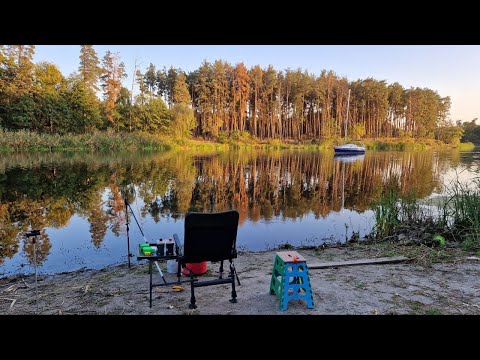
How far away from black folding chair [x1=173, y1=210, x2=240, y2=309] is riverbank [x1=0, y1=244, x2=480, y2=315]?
1.13ft

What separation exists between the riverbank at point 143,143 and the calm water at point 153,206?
1085 cm

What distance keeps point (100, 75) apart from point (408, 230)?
125ft

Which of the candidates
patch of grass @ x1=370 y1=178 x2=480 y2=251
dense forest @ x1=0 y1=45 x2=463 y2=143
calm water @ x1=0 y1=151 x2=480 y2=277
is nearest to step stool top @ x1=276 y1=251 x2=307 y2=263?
calm water @ x1=0 y1=151 x2=480 y2=277

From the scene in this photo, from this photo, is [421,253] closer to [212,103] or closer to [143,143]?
[143,143]

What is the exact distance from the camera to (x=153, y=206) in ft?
31.3

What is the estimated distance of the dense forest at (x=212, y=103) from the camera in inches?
1228

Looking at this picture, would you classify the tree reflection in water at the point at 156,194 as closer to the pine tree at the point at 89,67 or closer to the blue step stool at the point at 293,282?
the blue step stool at the point at 293,282

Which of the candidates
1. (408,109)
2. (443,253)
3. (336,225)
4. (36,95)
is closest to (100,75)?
(36,95)

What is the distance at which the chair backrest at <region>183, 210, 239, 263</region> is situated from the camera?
323 cm
